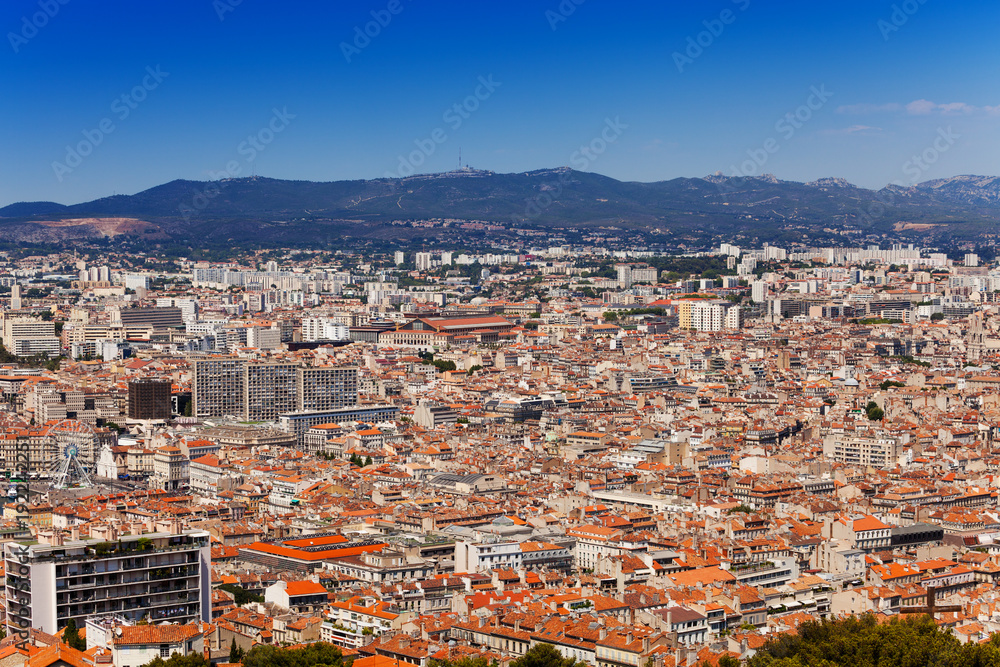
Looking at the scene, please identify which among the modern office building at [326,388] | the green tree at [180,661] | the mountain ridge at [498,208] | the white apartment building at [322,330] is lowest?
the white apartment building at [322,330]

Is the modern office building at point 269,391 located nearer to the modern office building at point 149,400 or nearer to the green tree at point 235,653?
the modern office building at point 149,400

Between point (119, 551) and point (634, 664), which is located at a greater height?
point (119, 551)

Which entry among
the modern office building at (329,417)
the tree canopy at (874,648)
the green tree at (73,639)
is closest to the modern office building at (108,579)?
the green tree at (73,639)

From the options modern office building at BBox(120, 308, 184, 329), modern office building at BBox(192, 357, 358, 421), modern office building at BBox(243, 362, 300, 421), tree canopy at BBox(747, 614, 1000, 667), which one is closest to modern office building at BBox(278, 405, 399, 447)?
modern office building at BBox(192, 357, 358, 421)

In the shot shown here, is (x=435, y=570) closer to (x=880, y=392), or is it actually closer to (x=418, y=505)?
(x=418, y=505)

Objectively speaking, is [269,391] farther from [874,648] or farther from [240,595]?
[874,648]

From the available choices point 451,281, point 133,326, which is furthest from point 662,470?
point 451,281

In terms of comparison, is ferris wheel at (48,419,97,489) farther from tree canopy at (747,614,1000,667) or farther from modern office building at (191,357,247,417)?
tree canopy at (747,614,1000,667)
